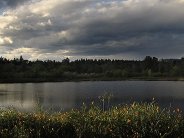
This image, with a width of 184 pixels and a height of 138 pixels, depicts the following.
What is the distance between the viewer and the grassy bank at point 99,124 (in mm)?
10797

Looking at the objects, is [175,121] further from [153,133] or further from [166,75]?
[166,75]

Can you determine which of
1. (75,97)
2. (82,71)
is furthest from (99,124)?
(82,71)

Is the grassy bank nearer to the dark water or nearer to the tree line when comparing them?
the dark water

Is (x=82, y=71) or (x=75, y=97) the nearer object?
(x=75, y=97)

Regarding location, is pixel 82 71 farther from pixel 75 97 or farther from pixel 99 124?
pixel 99 124

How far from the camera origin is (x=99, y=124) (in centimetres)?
1126

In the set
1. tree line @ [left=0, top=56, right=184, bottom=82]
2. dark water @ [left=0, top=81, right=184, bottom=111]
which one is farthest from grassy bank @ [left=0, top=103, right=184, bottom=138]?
tree line @ [left=0, top=56, right=184, bottom=82]

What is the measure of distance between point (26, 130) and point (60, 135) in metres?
0.98

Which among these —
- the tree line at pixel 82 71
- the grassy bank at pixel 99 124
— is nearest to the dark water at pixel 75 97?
the grassy bank at pixel 99 124

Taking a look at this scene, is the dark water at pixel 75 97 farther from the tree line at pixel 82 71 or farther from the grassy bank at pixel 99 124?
the tree line at pixel 82 71

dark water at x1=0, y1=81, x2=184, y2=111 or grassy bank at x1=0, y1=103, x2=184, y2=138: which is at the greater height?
grassy bank at x1=0, y1=103, x2=184, y2=138

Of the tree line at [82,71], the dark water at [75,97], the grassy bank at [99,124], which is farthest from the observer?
the tree line at [82,71]

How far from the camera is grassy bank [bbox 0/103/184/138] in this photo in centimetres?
1080

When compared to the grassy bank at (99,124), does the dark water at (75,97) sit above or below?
below
